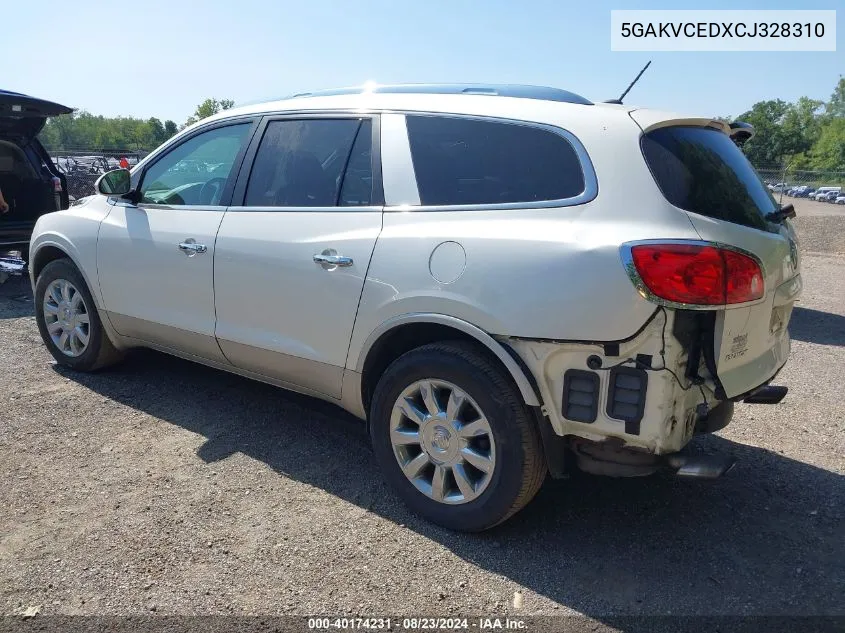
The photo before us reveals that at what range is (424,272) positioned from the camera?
3092 mm

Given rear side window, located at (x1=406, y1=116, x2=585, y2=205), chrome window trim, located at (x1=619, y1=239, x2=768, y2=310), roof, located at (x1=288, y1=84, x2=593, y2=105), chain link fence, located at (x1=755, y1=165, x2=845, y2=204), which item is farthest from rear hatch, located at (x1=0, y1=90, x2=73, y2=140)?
chain link fence, located at (x1=755, y1=165, x2=845, y2=204)

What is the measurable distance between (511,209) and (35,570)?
96.9 inches

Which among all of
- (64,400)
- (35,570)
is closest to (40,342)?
(64,400)

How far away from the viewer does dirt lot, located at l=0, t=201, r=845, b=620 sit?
2770 mm

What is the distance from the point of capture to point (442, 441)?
3158 millimetres

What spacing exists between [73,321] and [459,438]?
3.30 meters

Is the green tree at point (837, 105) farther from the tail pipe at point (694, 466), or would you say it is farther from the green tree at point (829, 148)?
the tail pipe at point (694, 466)

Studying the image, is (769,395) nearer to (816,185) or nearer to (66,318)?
(66,318)

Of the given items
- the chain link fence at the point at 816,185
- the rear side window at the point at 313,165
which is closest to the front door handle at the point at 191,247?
the rear side window at the point at 313,165

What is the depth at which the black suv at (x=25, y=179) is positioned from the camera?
815 cm

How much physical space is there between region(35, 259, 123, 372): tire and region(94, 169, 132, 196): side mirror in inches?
25.4

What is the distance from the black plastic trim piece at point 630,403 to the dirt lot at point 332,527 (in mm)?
702

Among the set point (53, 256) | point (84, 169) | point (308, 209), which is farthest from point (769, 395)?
point (84, 169)

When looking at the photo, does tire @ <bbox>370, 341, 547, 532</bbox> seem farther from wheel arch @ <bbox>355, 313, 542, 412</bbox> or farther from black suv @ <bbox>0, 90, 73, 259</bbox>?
black suv @ <bbox>0, 90, 73, 259</bbox>
